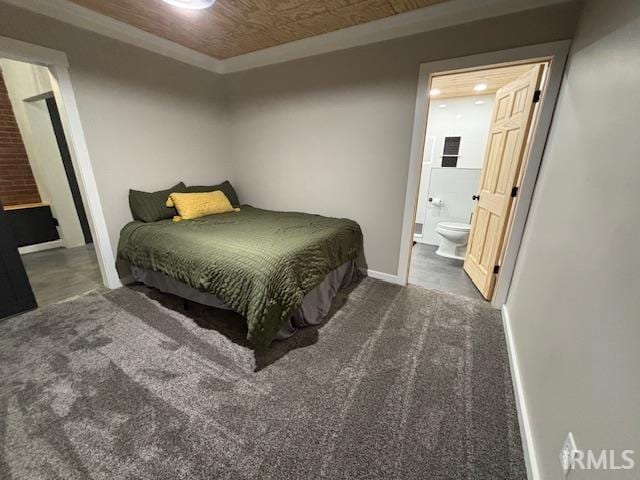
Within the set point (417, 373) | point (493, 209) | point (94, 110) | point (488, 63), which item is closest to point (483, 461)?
point (417, 373)

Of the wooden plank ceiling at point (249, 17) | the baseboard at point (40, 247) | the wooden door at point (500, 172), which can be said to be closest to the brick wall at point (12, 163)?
the baseboard at point (40, 247)

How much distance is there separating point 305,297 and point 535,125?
215 cm

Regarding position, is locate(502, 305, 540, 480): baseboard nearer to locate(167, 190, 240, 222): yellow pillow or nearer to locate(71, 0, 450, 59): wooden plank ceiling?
locate(71, 0, 450, 59): wooden plank ceiling

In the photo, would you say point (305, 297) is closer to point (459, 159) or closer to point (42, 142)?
point (459, 159)

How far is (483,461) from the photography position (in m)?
1.11

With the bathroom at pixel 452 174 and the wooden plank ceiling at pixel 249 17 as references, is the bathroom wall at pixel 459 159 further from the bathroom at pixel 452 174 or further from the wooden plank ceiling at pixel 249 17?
the wooden plank ceiling at pixel 249 17

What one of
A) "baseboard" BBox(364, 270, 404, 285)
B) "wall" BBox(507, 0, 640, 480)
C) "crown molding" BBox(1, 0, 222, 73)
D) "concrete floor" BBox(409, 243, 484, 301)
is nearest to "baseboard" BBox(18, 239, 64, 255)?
"crown molding" BBox(1, 0, 222, 73)

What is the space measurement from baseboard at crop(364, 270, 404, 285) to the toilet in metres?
1.25

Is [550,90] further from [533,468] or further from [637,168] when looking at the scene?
[533,468]

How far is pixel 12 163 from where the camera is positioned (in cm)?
342

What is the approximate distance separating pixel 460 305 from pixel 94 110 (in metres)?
3.79

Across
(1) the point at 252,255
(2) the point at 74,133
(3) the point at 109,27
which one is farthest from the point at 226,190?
(1) the point at 252,255

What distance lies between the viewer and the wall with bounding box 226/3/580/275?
195cm

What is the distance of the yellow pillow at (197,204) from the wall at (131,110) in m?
0.34
